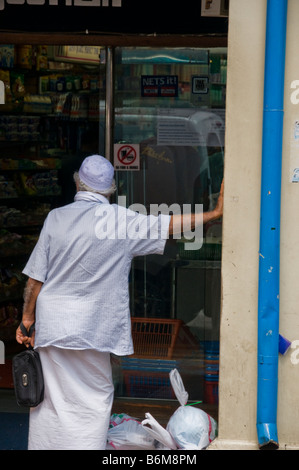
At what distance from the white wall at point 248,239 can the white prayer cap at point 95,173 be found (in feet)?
2.31

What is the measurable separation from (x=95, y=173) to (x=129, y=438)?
1.63 meters

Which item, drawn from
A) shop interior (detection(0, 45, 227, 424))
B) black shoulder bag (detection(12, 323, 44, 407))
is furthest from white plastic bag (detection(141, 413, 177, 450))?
shop interior (detection(0, 45, 227, 424))

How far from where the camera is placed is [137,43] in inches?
243

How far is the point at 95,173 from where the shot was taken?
452 centimetres

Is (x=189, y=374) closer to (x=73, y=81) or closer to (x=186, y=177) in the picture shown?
(x=186, y=177)

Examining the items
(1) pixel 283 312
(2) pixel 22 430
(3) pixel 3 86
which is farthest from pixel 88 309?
(3) pixel 3 86

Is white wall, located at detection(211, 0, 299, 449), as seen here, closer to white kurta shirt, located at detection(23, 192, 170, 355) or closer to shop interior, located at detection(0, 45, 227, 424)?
white kurta shirt, located at detection(23, 192, 170, 355)

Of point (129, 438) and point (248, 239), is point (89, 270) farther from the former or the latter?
point (129, 438)

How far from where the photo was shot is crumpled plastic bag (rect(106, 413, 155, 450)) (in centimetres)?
479

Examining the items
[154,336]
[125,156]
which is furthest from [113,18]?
[154,336]

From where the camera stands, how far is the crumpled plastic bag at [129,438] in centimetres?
479

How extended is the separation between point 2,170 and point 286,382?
194 inches

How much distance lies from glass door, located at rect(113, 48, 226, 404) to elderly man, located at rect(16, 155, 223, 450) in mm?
2239

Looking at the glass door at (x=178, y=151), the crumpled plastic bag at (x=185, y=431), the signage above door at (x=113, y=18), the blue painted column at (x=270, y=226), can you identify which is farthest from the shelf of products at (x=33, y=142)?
the blue painted column at (x=270, y=226)
